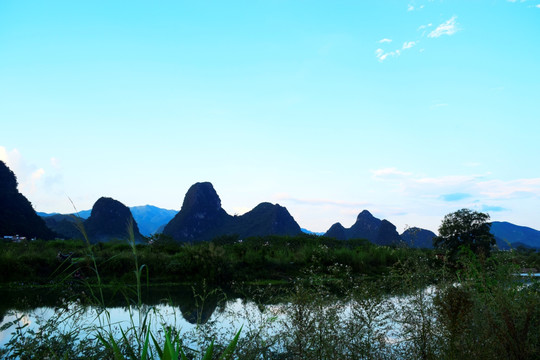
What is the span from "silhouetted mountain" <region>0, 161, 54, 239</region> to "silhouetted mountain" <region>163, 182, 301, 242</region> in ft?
88.4

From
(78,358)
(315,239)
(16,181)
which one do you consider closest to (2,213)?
(16,181)

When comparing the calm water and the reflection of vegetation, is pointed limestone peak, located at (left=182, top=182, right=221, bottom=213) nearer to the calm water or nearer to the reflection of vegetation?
the reflection of vegetation

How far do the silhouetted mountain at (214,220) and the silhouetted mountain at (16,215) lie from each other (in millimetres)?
26938

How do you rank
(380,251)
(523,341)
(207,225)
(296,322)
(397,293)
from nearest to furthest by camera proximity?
(523,341), (296,322), (397,293), (380,251), (207,225)

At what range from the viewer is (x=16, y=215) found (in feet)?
145

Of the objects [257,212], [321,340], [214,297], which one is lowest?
[214,297]

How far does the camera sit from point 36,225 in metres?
43.7

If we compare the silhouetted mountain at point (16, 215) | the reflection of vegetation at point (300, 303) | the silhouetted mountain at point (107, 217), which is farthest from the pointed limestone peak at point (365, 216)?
the reflection of vegetation at point (300, 303)

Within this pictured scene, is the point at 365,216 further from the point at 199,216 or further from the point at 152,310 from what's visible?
the point at 152,310

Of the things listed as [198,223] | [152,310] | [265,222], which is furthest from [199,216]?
[152,310]

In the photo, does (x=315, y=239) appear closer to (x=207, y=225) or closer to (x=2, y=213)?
(x=2, y=213)

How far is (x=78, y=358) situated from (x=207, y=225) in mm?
85868

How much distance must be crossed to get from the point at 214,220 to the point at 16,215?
47546mm

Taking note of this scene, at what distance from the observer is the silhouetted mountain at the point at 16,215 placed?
3956 cm
